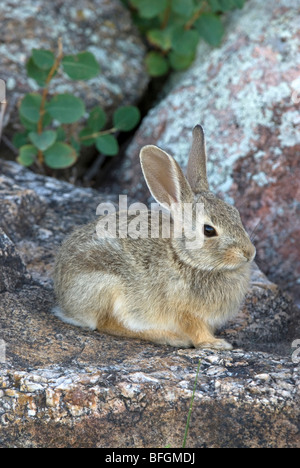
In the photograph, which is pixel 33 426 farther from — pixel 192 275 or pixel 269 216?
pixel 269 216

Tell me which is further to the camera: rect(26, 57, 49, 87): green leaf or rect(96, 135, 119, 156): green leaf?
rect(96, 135, 119, 156): green leaf

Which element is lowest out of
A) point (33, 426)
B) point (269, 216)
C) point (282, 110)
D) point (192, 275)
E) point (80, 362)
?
point (33, 426)

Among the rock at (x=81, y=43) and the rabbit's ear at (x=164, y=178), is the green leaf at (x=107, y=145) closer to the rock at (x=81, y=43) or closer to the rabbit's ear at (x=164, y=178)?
the rock at (x=81, y=43)

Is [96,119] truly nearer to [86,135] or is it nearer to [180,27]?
[86,135]

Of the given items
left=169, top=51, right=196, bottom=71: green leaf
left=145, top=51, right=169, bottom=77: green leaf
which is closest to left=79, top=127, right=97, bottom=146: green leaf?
left=145, top=51, right=169, bottom=77: green leaf

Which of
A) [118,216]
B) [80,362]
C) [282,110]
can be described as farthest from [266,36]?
[80,362]

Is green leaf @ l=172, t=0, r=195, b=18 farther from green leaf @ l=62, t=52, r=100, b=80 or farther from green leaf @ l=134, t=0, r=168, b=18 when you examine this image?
green leaf @ l=62, t=52, r=100, b=80

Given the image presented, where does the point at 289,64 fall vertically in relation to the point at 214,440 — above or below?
above
